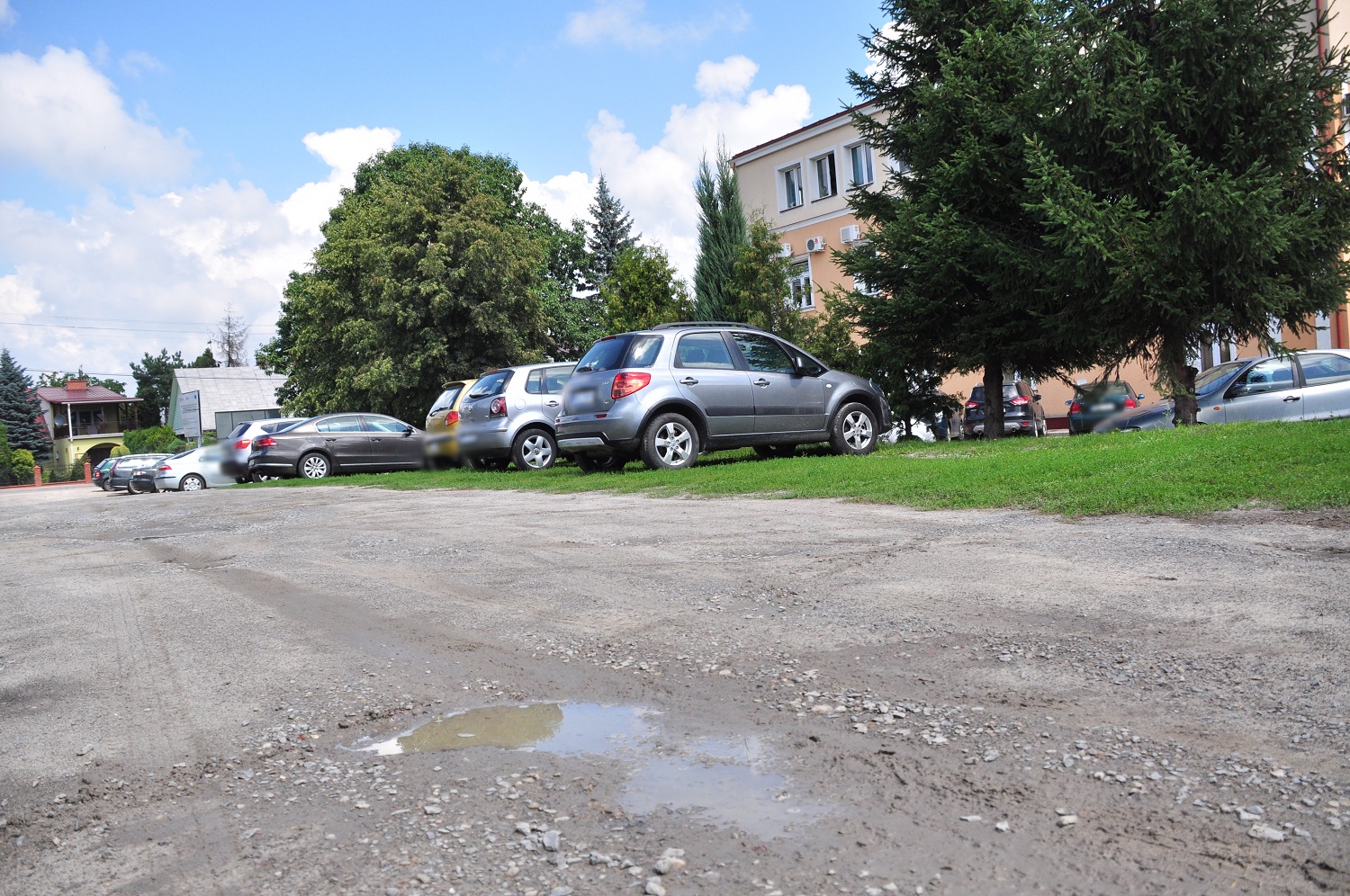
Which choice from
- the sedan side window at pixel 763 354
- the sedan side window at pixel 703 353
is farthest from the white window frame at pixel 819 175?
the sedan side window at pixel 703 353

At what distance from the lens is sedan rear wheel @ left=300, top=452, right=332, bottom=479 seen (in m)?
24.8

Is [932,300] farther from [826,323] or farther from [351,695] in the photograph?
[351,695]

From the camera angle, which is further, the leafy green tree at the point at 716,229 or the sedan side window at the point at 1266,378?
the leafy green tree at the point at 716,229

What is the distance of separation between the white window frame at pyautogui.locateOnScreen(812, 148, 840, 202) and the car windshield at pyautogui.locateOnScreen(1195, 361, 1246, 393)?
19.2 m

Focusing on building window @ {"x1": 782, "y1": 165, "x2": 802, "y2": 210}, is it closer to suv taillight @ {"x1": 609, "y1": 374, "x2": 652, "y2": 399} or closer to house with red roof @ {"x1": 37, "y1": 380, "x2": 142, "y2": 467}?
suv taillight @ {"x1": 609, "y1": 374, "x2": 652, "y2": 399}

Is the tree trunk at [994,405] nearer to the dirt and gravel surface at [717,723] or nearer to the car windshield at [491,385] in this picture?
the car windshield at [491,385]

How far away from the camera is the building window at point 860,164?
34438 mm

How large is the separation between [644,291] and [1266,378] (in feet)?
45.0

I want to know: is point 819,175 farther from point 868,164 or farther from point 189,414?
point 189,414

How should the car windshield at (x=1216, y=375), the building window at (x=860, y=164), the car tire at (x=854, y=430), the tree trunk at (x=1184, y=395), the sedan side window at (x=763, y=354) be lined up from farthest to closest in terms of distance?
the building window at (x=860, y=164) < the car windshield at (x=1216, y=375) < the tree trunk at (x=1184, y=395) < the car tire at (x=854, y=430) < the sedan side window at (x=763, y=354)

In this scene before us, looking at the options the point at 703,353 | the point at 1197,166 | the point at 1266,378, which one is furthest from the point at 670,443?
the point at 1266,378

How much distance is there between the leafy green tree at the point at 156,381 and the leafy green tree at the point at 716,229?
109998 millimetres

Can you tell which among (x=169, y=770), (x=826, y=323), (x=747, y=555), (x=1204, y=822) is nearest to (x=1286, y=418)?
(x=826, y=323)

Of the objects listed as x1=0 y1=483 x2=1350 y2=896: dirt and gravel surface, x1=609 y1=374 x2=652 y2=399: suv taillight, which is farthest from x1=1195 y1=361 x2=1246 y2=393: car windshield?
x1=0 y1=483 x2=1350 y2=896: dirt and gravel surface
